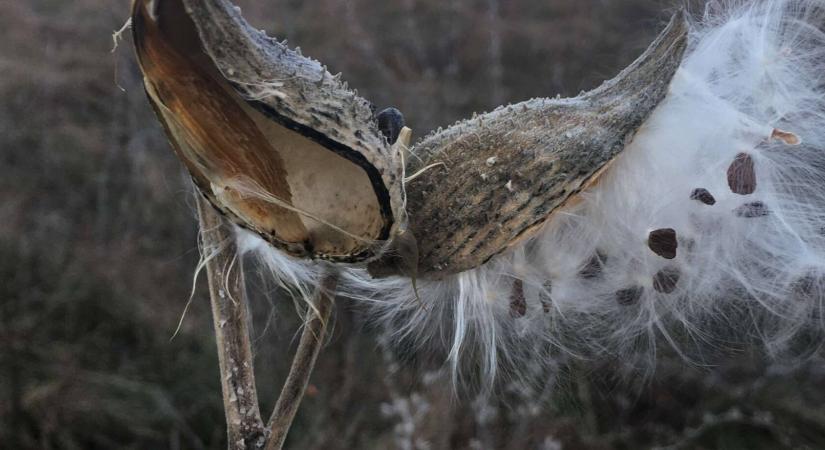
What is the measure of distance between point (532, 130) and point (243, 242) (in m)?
0.30

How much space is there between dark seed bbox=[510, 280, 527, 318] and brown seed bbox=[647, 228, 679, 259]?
0.49 ft

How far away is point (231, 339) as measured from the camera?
61cm

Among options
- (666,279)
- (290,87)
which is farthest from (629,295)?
(290,87)

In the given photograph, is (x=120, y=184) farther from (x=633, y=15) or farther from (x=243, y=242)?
(x=243, y=242)

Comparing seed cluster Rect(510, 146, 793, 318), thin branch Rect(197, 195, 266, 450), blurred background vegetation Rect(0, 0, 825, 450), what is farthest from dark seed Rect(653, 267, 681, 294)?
blurred background vegetation Rect(0, 0, 825, 450)

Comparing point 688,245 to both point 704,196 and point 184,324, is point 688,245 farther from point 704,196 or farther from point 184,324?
point 184,324

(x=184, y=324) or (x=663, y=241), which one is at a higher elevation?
(x=184, y=324)

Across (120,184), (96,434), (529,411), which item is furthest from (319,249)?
(120,184)

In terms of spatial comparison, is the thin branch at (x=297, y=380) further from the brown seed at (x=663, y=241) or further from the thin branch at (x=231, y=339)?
the brown seed at (x=663, y=241)

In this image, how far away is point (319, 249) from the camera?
606 millimetres

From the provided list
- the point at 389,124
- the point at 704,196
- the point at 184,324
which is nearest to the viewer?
the point at 389,124

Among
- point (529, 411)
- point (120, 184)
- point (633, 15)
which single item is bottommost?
point (529, 411)

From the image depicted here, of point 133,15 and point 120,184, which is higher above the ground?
point 120,184

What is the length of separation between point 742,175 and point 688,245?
0.09 metres
